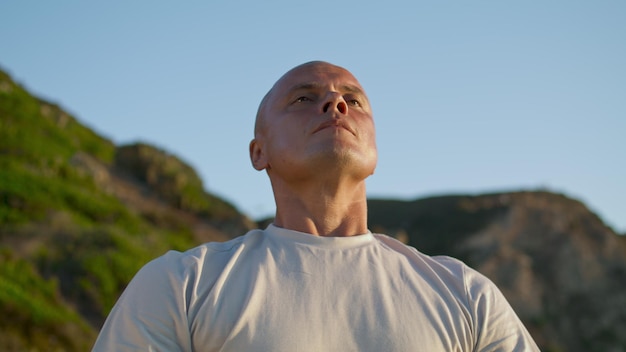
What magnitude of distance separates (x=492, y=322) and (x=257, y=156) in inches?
42.6

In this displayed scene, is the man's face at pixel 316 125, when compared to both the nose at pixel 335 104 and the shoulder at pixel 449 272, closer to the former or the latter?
the nose at pixel 335 104

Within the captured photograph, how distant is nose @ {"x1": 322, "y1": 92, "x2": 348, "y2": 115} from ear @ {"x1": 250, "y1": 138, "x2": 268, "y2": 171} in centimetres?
33

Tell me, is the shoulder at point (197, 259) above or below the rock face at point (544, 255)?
above

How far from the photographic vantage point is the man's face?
2.93 m

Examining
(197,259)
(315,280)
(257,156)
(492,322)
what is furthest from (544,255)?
(197,259)

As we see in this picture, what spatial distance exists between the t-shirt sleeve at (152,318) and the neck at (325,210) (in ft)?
1.72

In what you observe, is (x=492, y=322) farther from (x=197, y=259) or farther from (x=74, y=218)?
(x=74, y=218)

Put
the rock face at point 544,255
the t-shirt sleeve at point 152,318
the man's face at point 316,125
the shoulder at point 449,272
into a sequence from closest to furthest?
1. the t-shirt sleeve at point 152,318
2. the shoulder at point 449,272
3. the man's face at point 316,125
4. the rock face at point 544,255

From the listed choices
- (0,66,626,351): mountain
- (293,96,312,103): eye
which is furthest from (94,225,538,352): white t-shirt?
(0,66,626,351): mountain

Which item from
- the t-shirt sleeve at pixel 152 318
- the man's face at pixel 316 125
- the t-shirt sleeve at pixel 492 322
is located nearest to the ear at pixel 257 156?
the man's face at pixel 316 125

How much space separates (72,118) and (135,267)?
16.8 metres

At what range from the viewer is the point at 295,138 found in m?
2.99

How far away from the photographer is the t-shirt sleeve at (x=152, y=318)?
99.3 inches

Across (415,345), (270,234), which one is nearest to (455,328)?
(415,345)
